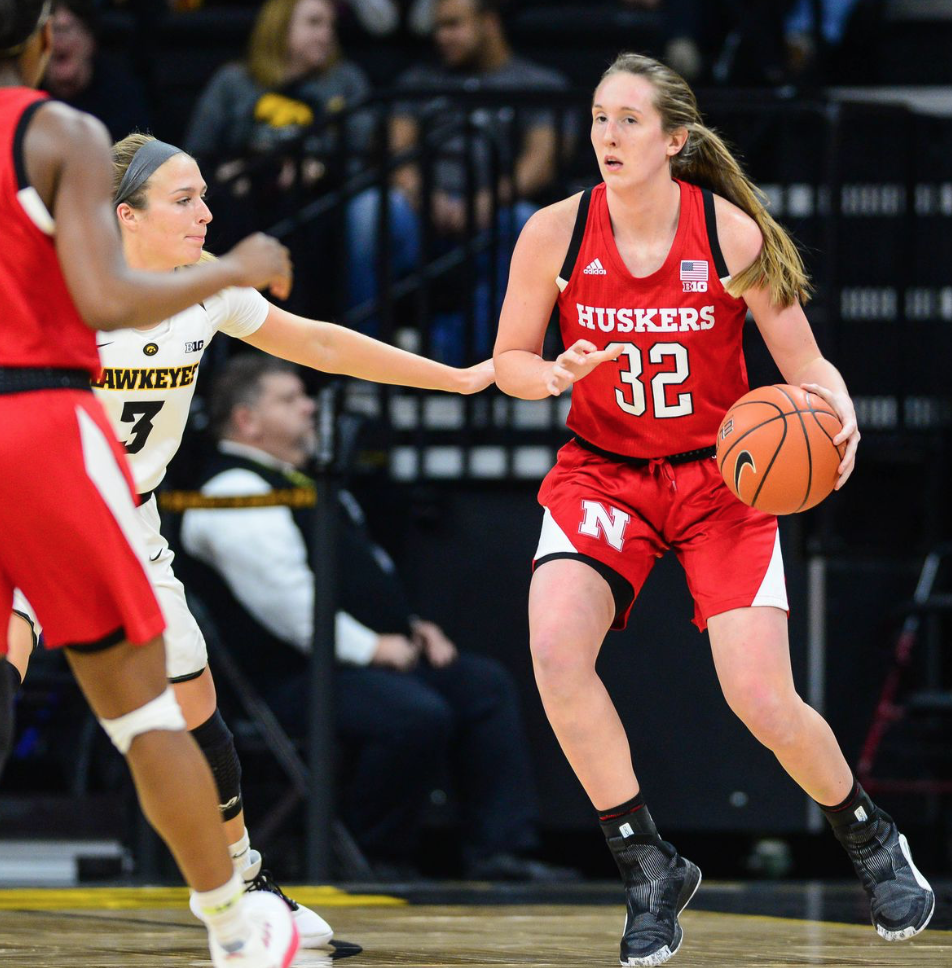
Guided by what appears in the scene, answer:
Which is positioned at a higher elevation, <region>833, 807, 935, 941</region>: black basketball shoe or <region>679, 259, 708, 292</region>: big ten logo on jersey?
<region>679, 259, 708, 292</region>: big ten logo on jersey

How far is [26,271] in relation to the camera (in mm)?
3133

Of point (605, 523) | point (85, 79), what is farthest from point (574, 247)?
point (85, 79)

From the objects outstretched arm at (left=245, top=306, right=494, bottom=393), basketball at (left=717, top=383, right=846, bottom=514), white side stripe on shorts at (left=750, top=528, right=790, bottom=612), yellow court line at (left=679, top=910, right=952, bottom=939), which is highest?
outstretched arm at (left=245, top=306, right=494, bottom=393)

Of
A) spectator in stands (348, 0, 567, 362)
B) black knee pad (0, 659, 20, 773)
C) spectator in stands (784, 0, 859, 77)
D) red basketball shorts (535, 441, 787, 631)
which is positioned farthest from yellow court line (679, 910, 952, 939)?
spectator in stands (784, 0, 859, 77)

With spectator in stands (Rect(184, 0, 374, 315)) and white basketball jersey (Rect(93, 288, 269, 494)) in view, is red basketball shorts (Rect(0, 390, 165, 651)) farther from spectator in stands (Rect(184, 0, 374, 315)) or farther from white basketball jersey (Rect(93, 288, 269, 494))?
spectator in stands (Rect(184, 0, 374, 315))

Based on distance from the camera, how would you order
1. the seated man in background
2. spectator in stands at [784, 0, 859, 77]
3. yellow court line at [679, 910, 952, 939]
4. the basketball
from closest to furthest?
the basketball < yellow court line at [679, 910, 952, 939] < the seated man in background < spectator in stands at [784, 0, 859, 77]

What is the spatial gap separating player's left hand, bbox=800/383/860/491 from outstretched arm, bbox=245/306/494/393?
837 mm

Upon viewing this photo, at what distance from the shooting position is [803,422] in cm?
426

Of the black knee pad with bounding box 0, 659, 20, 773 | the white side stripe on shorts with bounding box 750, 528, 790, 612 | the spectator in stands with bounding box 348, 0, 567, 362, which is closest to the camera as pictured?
the black knee pad with bounding box 0, 659, 20, 773

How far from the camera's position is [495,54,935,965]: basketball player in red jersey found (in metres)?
4.28

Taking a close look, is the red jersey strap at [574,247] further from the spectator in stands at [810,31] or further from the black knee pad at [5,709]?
the spectator in stands at [810,31]

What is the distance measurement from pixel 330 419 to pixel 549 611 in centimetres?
246

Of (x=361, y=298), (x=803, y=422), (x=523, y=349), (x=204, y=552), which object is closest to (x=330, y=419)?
(x=204, y=552)

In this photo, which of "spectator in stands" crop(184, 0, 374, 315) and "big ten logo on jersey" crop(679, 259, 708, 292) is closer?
"big ten logo on jersey" crop(679, 259, 708, 292)
